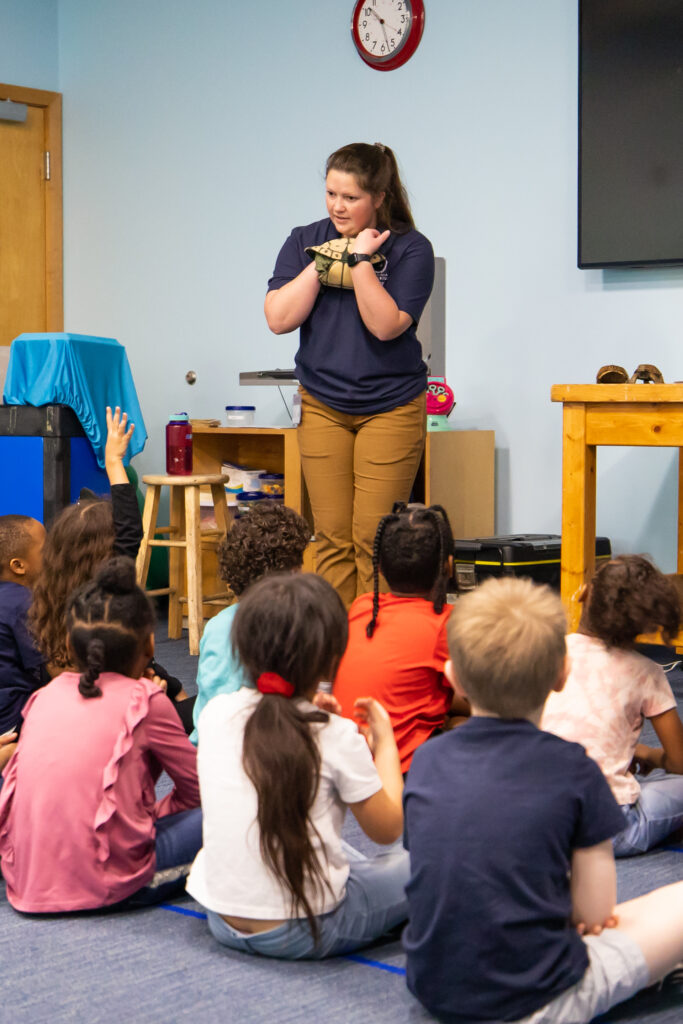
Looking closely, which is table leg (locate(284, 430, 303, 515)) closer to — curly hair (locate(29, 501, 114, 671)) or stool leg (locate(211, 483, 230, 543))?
stool leg (locate(211, 483, 230, 543))

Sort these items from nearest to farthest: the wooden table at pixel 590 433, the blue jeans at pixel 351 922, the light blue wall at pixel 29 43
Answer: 1. the blue jeans at pixel 351 922
2. the wooden table at pixel 590 433
3. the light blue wall at pixel 29 43

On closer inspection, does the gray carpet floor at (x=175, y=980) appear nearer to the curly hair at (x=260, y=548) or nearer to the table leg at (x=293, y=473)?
the curly hair at (x=260, y=548)

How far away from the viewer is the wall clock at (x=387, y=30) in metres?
4.05

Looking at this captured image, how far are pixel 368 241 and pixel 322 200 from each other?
1884 millimetres

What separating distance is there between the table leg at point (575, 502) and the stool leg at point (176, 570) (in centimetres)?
165

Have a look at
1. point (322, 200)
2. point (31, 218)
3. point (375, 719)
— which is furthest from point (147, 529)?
point (375, 719)

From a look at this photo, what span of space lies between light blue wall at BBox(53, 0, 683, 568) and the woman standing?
3.93 ft

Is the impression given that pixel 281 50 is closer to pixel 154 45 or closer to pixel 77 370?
pixel 154 45

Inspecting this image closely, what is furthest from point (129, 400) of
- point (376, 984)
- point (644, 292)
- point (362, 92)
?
point (376, 984)

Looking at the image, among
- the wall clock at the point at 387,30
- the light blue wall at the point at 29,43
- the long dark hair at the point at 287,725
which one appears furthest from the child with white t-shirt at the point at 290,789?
the light blue wall at the point at 29,43

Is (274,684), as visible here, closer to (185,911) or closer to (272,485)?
(185,911)

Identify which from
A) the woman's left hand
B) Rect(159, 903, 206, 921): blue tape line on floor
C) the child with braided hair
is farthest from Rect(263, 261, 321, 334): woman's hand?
Rect(159, 903, 206, 921): blue tape line on floor

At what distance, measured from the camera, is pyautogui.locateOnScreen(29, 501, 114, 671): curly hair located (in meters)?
2.04

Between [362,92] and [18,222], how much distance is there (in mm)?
1773
